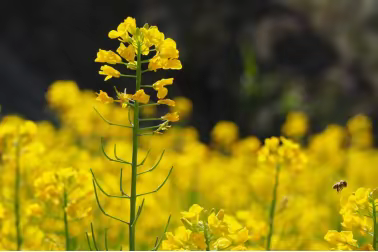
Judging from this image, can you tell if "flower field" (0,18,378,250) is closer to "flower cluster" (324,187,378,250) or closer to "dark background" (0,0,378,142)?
"flower cluster" (324,187,378,250)

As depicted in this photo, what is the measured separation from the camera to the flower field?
1900 mm

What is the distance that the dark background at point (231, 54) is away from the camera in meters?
9.48

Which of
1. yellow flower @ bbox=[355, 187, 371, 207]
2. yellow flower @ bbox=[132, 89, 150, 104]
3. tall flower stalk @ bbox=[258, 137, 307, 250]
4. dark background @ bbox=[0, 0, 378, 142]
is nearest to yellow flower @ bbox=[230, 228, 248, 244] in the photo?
yellow flower @ bbox=[355, 187, 371, 207]

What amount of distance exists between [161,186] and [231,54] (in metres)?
8.22

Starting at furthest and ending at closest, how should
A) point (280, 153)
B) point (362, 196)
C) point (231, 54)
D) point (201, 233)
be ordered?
→ 1. point (231, 54)
2. point (280, 153)
3. point (362, 196)
4. point (201, 233)

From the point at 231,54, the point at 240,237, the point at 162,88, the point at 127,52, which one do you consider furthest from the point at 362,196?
the point at 231,54

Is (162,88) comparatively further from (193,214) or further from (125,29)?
(193,214)

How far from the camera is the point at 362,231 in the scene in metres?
1.90

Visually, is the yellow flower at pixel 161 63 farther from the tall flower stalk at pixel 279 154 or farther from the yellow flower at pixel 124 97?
the tall flower stalk at pixel 279 154

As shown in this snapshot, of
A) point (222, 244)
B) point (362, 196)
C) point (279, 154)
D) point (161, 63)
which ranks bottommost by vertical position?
point (222, 244)

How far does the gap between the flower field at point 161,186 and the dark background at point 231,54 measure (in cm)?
68

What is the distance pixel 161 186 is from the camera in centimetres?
191

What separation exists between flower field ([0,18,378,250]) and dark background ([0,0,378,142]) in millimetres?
678

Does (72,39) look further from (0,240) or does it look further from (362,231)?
(362,231)
